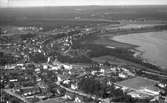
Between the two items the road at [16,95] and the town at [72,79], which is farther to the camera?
the town at [72,79]

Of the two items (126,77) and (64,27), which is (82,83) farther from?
(64,27)

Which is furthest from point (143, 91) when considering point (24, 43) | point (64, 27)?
point (64, 27)

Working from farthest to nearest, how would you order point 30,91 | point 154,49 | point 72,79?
point 154,49
point 72,79
point 30,91

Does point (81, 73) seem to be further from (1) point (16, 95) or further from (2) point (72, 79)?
(1) point (16, 95)

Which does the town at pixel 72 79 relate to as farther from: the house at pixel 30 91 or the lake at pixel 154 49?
the lake at pixel 154 49

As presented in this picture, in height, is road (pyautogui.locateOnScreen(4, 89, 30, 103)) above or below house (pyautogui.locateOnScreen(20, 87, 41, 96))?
below

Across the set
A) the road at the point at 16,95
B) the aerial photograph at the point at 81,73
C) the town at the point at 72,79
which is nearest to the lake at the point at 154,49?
the aerial photograph at the point at 81,73

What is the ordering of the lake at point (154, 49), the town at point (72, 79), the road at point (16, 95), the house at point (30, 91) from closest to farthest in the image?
the road at point (16, 95) → the town at point (72, 79) → the house at point (30, 91) → the lake at point (154, 49)

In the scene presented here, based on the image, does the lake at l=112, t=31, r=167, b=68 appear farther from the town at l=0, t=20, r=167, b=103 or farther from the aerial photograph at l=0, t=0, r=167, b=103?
the town at l=0, t=20, r=167, b=103

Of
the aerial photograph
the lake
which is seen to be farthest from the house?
the lake

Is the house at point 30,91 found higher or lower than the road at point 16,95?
higher

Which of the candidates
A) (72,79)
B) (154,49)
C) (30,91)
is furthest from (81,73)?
A: (154,49)
